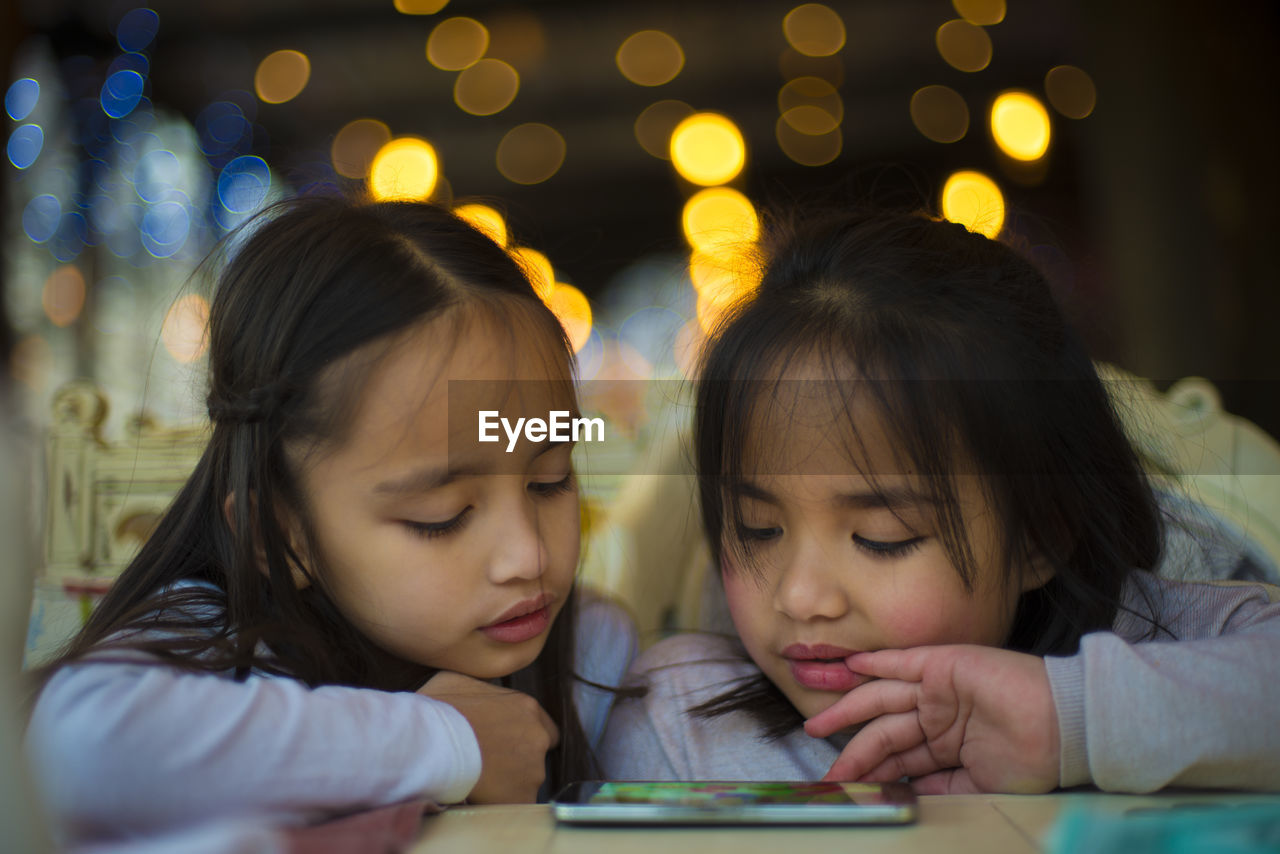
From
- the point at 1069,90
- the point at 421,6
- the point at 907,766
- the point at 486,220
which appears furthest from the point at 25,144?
the point at 1069,90

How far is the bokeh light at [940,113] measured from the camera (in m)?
5.54

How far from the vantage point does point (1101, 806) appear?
0.64 meters

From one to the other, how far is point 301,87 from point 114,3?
Answer: 1.23 m

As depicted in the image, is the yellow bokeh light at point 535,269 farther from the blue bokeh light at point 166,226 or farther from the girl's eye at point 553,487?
the blue bokeh light at point 166,226

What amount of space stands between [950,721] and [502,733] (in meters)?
0.40

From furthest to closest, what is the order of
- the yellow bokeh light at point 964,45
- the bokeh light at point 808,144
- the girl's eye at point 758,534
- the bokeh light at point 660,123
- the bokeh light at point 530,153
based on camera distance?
the bokeh light at point 530,153, the bokeh light at point 808,144, the bokeh light at point 660,123, the yellow bokeh light at point 964,45, the girl's eye at point 758,534

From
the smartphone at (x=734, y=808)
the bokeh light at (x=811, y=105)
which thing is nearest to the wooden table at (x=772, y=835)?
the smartphone at (x=734, y=808)

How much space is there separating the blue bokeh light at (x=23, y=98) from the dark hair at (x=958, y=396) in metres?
3.90

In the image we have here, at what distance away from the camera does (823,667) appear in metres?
0.90

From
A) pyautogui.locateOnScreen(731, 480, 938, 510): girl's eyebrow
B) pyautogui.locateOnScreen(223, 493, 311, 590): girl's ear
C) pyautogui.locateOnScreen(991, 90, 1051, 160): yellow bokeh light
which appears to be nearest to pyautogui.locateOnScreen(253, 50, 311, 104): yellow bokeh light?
pyautogui.locateOnScreen(991, 90, 1051, 160): yellow bokeh light

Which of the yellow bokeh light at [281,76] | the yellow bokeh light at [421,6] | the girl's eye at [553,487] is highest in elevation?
the yellow bokeh light at [421,6]

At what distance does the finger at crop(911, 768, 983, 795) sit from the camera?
811 millimetres

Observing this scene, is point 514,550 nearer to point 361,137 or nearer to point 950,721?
point 950,721

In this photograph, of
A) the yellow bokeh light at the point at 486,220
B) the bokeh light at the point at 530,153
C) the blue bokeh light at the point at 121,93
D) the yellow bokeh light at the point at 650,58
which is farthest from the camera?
the bokeh light at the point at 530,153
